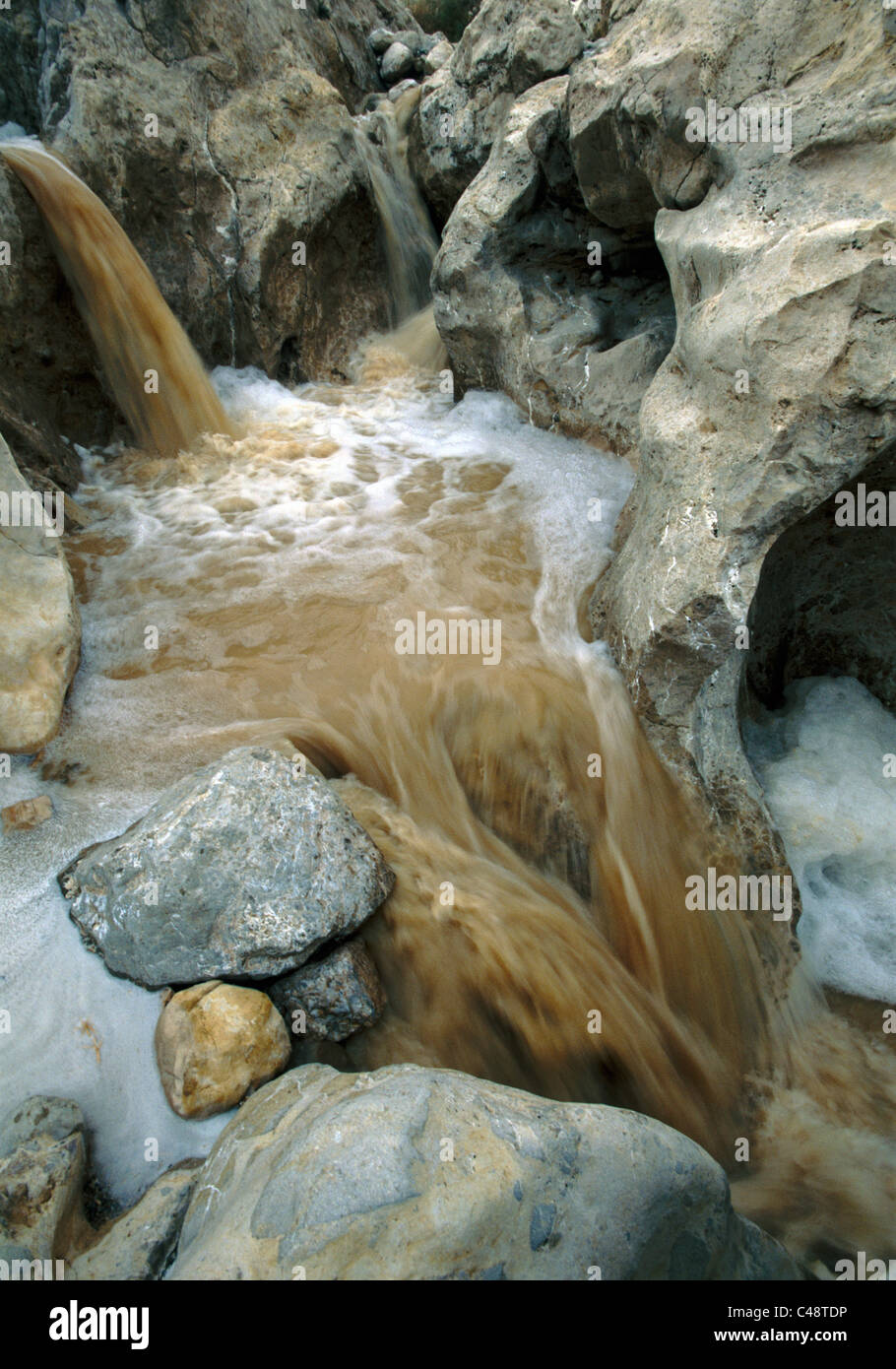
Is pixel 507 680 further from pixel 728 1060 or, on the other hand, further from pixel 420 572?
pixel 728 1060

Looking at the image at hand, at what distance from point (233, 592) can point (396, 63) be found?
9555 mm

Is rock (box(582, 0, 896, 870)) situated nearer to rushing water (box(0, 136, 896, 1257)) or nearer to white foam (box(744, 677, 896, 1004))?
white foam (box(744, 677, 896, 1004))

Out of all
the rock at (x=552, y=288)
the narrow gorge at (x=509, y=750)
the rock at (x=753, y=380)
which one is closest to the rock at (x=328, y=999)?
the narrow gorge at (x=509, y=750)

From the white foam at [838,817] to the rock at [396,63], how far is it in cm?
1056

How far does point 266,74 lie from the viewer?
24.7 ft

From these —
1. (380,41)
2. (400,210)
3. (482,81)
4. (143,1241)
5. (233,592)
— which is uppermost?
(380,41)

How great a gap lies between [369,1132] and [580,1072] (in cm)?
122

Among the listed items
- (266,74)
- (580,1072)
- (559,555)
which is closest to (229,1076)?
(580,1072)

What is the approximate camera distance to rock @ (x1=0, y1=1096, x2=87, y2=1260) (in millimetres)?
2203

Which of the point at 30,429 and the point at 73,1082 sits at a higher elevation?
the point at 30,429

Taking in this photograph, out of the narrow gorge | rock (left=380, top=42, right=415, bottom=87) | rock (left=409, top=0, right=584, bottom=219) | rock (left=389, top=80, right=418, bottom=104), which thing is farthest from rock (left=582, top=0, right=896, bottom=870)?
rock (left=380, top=42, right=415, bottom=87)

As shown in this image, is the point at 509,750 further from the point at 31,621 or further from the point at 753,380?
the point at 31,621

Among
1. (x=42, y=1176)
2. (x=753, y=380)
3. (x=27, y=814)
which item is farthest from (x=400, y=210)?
(x=42, y=1176)

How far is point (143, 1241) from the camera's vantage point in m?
2.20
